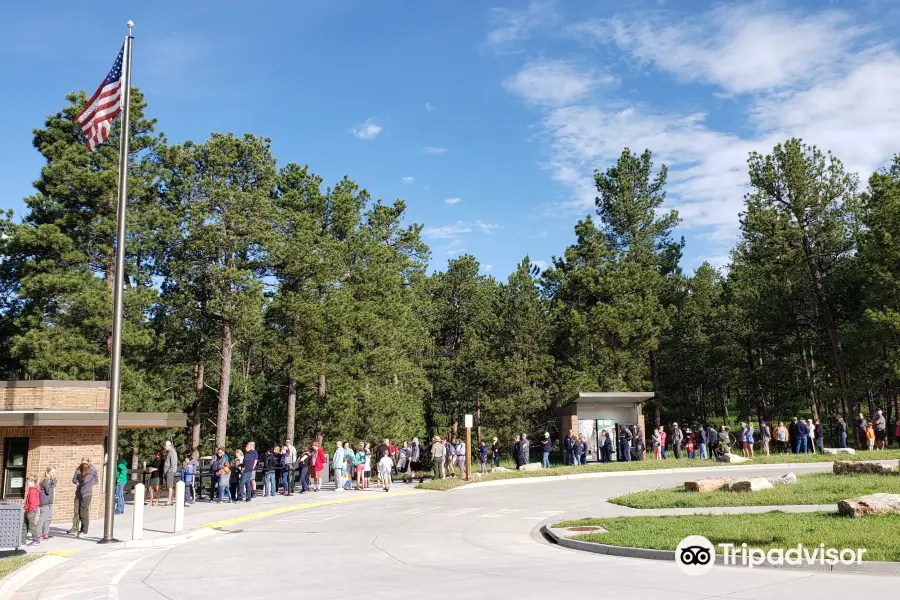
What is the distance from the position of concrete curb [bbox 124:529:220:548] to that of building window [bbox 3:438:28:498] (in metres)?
6.20

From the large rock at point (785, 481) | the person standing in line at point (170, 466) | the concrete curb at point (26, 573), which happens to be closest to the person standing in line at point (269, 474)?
the person standing in line at point (170, 466)

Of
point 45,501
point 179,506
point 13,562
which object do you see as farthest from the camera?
point 179,506

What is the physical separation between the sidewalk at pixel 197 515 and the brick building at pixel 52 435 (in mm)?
1046

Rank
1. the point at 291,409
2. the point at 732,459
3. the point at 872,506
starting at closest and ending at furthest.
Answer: the point at 872,506
the point at 732,459
the point at 291,409

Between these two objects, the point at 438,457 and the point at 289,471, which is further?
the point at 438,457

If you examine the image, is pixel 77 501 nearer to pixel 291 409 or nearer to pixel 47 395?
pixel 47 395

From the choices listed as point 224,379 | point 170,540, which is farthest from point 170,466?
point 224,379

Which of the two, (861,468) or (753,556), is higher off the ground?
(861,468)

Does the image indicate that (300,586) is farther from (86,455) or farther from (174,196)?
(174,196)

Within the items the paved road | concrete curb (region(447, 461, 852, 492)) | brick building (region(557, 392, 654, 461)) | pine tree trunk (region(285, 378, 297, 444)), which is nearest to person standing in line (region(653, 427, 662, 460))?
brick building (region(557, 392, 654, 461))

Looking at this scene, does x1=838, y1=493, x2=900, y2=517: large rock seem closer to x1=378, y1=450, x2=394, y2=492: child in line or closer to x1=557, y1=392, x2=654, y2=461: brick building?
x1=378, y1=450, x2=394, y2=492: child in line

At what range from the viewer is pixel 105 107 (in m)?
16.9

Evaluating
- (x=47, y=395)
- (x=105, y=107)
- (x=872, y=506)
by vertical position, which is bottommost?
(x=872, y=506)

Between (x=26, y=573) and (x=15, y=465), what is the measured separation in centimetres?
942
